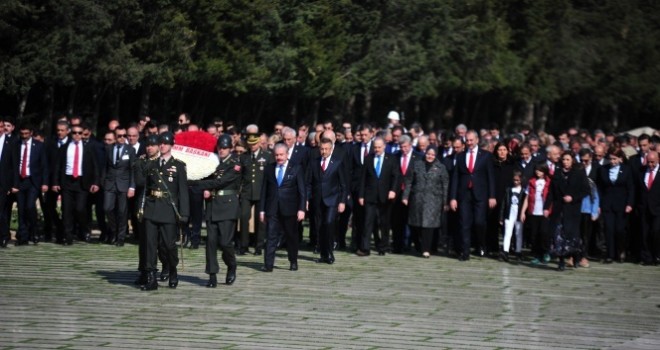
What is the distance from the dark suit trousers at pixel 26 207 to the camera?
22453 mm

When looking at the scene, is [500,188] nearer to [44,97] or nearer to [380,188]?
[380,188]

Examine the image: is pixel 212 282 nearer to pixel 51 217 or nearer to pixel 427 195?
pixel 427 195

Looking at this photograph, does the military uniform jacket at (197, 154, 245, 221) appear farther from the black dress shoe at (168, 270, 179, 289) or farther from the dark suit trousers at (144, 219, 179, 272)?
the black dress shoe at (168, 270, 179, 289)

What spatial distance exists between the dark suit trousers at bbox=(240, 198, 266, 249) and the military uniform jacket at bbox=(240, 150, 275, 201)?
0.46 ft

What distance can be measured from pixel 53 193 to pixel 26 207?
66 cm

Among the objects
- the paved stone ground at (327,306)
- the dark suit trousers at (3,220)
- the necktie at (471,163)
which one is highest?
the necktie at (471,163)

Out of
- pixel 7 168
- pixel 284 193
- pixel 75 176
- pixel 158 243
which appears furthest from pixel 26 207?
pixel 158 243

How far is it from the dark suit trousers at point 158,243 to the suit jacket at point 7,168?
19.2 feet

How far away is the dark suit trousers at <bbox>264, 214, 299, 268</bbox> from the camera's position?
64.1ft

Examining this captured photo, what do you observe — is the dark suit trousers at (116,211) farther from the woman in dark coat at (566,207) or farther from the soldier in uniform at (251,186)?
the woman in dark coat at (566,207)

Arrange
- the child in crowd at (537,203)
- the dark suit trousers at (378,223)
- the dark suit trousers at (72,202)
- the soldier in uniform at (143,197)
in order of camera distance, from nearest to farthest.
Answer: the soldier in uniform at (143,197) → the child in crowd at (537,203) → the dark suit trousers at (378,223) → the dark suit trousers at (72,202)

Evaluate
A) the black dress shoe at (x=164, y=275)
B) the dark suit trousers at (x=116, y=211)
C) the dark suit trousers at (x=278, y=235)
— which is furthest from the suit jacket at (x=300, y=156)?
the dark suit trousers at (x=116, y=211)

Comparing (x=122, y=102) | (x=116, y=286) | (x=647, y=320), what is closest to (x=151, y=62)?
(x=122, y=102)

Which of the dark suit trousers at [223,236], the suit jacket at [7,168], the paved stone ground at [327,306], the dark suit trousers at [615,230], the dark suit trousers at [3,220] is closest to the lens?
the paved stone ground at [327,306]
